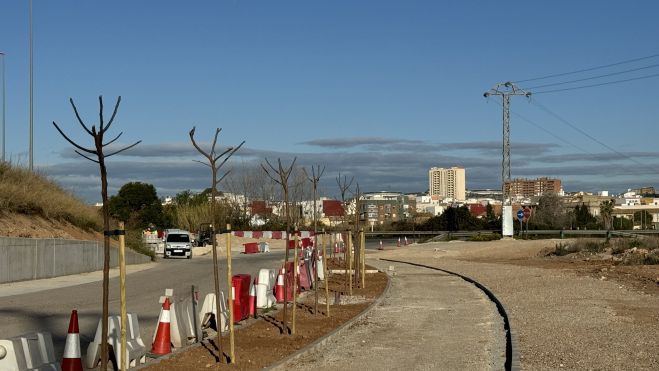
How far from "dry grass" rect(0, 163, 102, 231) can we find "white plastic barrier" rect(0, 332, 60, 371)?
25716 mm

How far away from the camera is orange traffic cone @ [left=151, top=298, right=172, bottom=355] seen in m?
12.1

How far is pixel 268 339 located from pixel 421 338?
2.52 meters

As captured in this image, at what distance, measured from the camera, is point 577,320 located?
1673cm

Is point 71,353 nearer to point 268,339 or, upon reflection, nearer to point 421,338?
point 268,339

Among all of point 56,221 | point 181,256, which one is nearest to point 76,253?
point 56,221

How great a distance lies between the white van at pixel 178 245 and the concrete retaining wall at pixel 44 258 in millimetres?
14790

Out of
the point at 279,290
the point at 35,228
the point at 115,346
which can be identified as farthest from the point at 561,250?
the point at 115,346

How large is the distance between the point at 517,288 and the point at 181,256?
1201 inches

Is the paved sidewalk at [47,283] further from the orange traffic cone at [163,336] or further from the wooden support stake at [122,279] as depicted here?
the wooden support stake at [122,279]

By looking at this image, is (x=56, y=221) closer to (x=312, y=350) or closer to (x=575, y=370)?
(x=312, y=350)

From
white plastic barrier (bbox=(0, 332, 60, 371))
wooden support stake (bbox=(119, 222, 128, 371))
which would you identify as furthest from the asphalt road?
wooden support stake (bbox=(119, 222, 128, 371))

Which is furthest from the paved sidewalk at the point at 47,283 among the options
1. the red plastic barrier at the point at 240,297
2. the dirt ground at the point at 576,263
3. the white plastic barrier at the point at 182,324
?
the dirt ground at the point at 576,263

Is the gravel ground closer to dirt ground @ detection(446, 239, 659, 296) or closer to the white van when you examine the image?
dirt ground @ detection(446, 239, 659, 296)

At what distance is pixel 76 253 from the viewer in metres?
32.9
